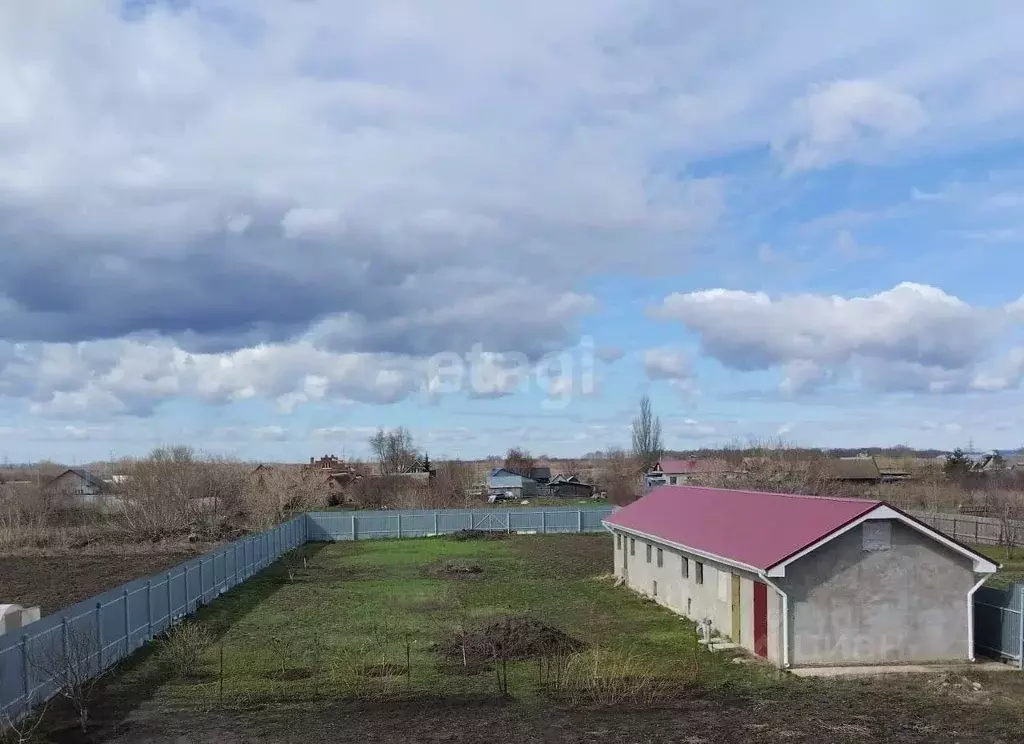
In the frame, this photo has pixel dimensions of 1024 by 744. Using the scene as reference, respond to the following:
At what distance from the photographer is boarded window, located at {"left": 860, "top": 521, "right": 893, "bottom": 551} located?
19.0m

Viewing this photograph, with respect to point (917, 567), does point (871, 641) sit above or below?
below

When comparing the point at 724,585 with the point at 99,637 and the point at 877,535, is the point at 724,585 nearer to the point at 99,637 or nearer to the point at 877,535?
the point at 877,535

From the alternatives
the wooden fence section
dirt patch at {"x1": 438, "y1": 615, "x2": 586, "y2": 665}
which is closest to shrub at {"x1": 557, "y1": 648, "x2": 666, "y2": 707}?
dirt patch at {"x1": 438, "y1": 615, "x2": 586, "y2": 665}

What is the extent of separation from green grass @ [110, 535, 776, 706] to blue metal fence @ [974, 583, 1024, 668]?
18.3 ft

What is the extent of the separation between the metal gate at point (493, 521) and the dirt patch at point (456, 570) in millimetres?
18060

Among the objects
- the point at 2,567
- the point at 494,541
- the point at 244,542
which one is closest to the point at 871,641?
the point at 244,542

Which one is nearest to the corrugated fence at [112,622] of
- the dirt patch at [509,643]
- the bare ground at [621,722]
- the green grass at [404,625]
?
the green grass at [404,625]

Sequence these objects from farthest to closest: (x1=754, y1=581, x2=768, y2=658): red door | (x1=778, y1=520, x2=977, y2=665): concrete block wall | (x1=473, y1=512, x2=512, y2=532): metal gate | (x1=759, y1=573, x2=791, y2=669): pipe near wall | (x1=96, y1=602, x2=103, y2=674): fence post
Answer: (x1=473, y1=512, x2=512, y2=532): metal gate < (x1=754, y1=581, x2=768, y2=658): red door < (x1=778, y1=520, x2=977, y2=665): concrete block wall < (x1=759, y1=573, x2=791, y2=669): pipe near wall < (x1=96, y1=602, x2=103, y2=674): fence post

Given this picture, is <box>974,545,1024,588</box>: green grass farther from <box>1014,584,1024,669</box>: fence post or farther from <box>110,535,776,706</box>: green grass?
<box>110,535,776,706</box>: green grass

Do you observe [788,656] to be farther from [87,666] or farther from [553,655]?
[87,666]

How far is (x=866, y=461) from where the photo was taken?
9350 cm

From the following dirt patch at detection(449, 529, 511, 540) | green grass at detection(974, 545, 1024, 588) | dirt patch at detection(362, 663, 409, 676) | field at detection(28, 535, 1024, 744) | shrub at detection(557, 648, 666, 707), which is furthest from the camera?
dirt patch at detection(449, 529, 511, 540)

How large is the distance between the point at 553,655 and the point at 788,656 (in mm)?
5094

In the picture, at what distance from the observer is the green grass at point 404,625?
1747cm
